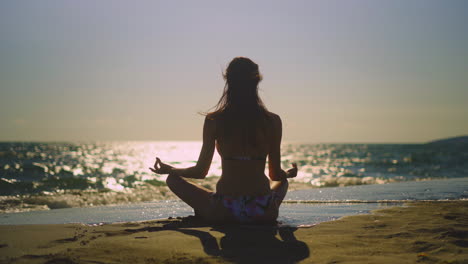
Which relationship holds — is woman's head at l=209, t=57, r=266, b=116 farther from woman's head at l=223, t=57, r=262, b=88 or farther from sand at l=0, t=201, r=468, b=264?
sand at l=0, t=201, r=468, b=264

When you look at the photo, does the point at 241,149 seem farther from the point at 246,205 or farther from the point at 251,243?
the point at 251,243

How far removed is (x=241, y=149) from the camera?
3840 millimetres

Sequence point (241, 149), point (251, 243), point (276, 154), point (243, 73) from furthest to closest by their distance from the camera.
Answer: point (276, 154) < point (241, 149) < point (243, 73) < point (251, 243)

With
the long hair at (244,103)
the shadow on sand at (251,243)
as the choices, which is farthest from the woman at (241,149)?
the shadow on sand at (251,243)

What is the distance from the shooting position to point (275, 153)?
403 cm

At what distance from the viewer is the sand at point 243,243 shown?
2754 millimetres

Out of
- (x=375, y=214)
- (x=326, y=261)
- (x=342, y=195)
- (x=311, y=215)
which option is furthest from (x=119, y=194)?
(x=326, y=261)

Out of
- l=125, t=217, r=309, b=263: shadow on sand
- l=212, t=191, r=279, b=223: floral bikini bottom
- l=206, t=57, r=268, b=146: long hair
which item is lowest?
l=125, t=217, r=309, b=263: shadow on sand

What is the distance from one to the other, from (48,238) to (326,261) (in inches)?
89.7

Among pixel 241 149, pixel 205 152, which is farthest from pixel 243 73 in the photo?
pixel 205 152

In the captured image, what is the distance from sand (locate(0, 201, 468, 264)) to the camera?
275 centimetres

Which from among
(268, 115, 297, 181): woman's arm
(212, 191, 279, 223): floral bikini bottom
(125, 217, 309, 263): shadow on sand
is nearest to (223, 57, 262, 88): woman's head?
(268, 115, 297, 181): woman's arm

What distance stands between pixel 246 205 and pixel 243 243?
708 mm

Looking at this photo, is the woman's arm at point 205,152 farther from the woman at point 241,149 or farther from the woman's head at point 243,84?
the woman's head at point 243,84
